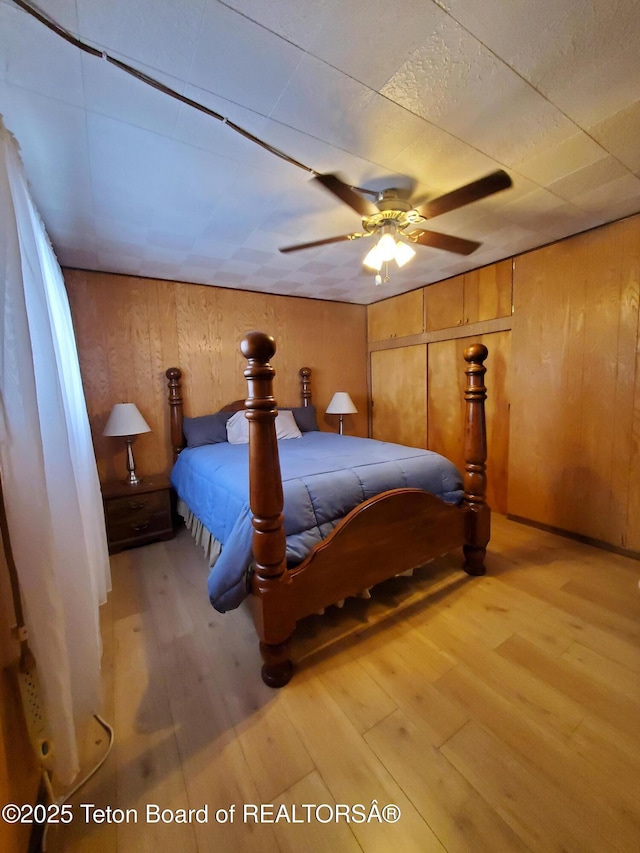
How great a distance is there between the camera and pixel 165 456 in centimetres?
303

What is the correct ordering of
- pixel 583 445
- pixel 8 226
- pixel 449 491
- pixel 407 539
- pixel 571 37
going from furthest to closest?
pixel 583 445
pixel 449 491
pixel 407 539
pixel 571 37
pixel 8 226

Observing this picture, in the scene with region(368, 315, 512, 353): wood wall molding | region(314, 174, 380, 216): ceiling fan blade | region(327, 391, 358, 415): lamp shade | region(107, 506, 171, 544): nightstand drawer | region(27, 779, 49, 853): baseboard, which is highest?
region(314, 174, 380, 216): ceiling fan blade

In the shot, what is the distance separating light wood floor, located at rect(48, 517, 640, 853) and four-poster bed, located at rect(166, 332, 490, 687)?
0.76 feet

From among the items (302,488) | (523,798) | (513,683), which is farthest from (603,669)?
(302,488)

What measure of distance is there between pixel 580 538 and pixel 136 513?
334 cm

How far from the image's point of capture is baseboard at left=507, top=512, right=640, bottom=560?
219 cm

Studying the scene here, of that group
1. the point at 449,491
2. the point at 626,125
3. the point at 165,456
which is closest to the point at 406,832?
the point at 449,491

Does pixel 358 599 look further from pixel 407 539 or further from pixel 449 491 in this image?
pixel 449 491

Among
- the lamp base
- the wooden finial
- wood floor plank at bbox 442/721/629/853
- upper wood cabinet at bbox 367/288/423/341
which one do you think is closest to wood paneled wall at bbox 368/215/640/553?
upper wood cabinet at bbox 367/288/423/341

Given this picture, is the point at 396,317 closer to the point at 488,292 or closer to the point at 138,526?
the point at 488,292

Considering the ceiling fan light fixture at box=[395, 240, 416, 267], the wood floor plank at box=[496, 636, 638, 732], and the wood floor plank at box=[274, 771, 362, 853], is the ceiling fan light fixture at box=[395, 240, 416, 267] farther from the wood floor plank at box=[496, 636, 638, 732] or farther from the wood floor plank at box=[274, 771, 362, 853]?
the wood floor plank at box=[274, 771, 362, 853]

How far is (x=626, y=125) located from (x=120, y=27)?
1.85 m

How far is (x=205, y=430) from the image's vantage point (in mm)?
2939

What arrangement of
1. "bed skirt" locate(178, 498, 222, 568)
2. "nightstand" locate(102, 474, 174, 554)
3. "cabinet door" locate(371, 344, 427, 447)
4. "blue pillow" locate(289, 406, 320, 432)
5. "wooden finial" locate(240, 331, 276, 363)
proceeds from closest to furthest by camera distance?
1. "wooden finial" locate(240, 331, 276, 363)
2. "bed skirt" locate(178, 498, 222, 568)
3. "nightstand" locate(102, 474, 174, 554)
4. "blue pillow" locate(289, 406, 320, 432)
5. "cabinet door" locate(371, 344, 427, 447)
